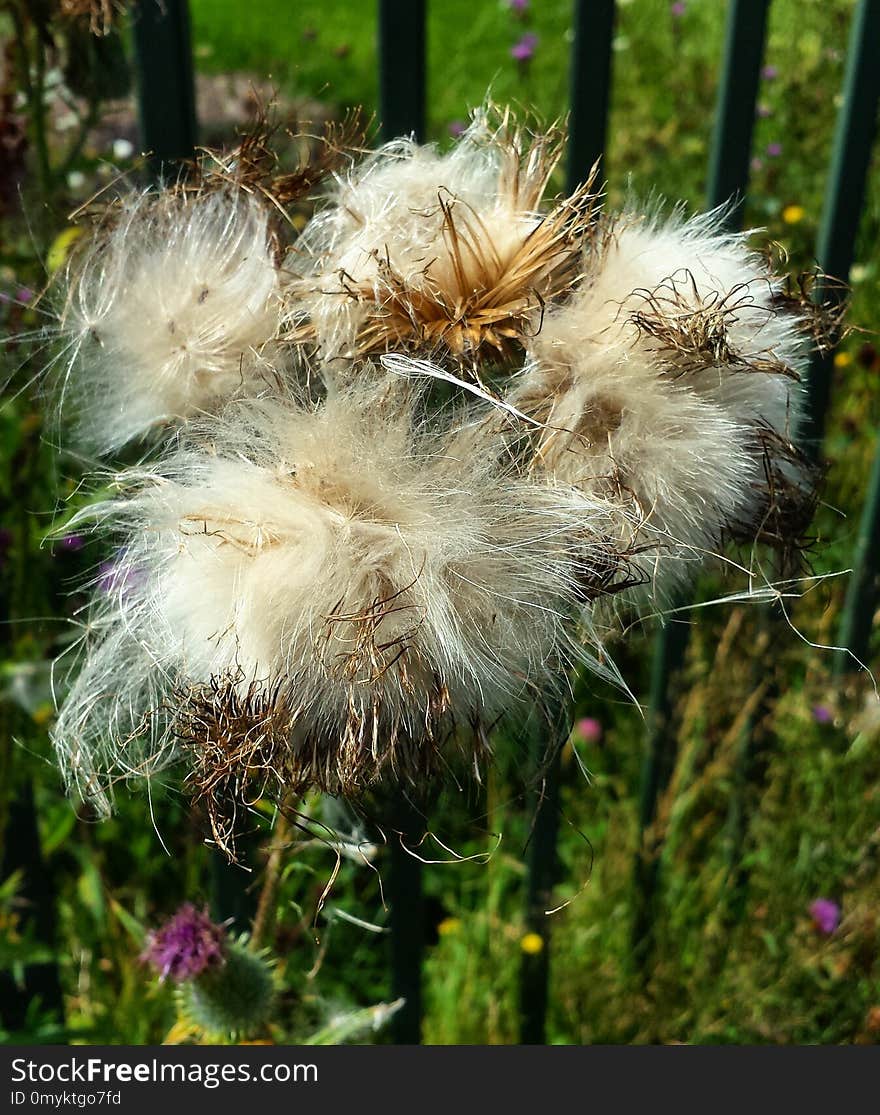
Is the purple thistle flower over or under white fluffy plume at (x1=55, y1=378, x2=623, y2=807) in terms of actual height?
under

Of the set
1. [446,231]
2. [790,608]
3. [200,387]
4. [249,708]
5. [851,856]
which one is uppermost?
[446,231]

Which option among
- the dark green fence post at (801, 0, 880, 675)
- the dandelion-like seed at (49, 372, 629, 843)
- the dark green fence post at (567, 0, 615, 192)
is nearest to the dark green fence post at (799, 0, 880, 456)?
the dark green fence post at (801, 0, 880, 675)

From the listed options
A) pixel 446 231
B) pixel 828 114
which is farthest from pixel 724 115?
pixel 828 114

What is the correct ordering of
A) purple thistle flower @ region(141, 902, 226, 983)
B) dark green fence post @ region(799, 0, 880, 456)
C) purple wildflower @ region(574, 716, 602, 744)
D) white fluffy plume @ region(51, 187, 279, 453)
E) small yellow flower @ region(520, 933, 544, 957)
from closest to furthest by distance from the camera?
white fluffy plume @ region(51, 187, 279, 453)
purple thistle flower @ region(141, 902, 226, 983)
dark green fence post @ region(799, 0, 880, 456)
small yellow flower @ region(520, 933, 544, 957)
purple wildflower @ region(574, 716, 602, 744)

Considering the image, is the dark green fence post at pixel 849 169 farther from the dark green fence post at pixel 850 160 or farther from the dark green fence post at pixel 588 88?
the dark green fence post at pixel 588 88

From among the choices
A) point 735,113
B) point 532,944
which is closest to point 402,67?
point 735,113

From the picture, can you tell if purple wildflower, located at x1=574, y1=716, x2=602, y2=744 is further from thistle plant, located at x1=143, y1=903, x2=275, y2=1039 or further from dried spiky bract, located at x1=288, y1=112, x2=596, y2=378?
dried spiky bract, located at x1=288, y1=112, x2=596, y2=378

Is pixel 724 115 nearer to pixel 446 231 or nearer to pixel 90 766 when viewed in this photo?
pixel 446 231
